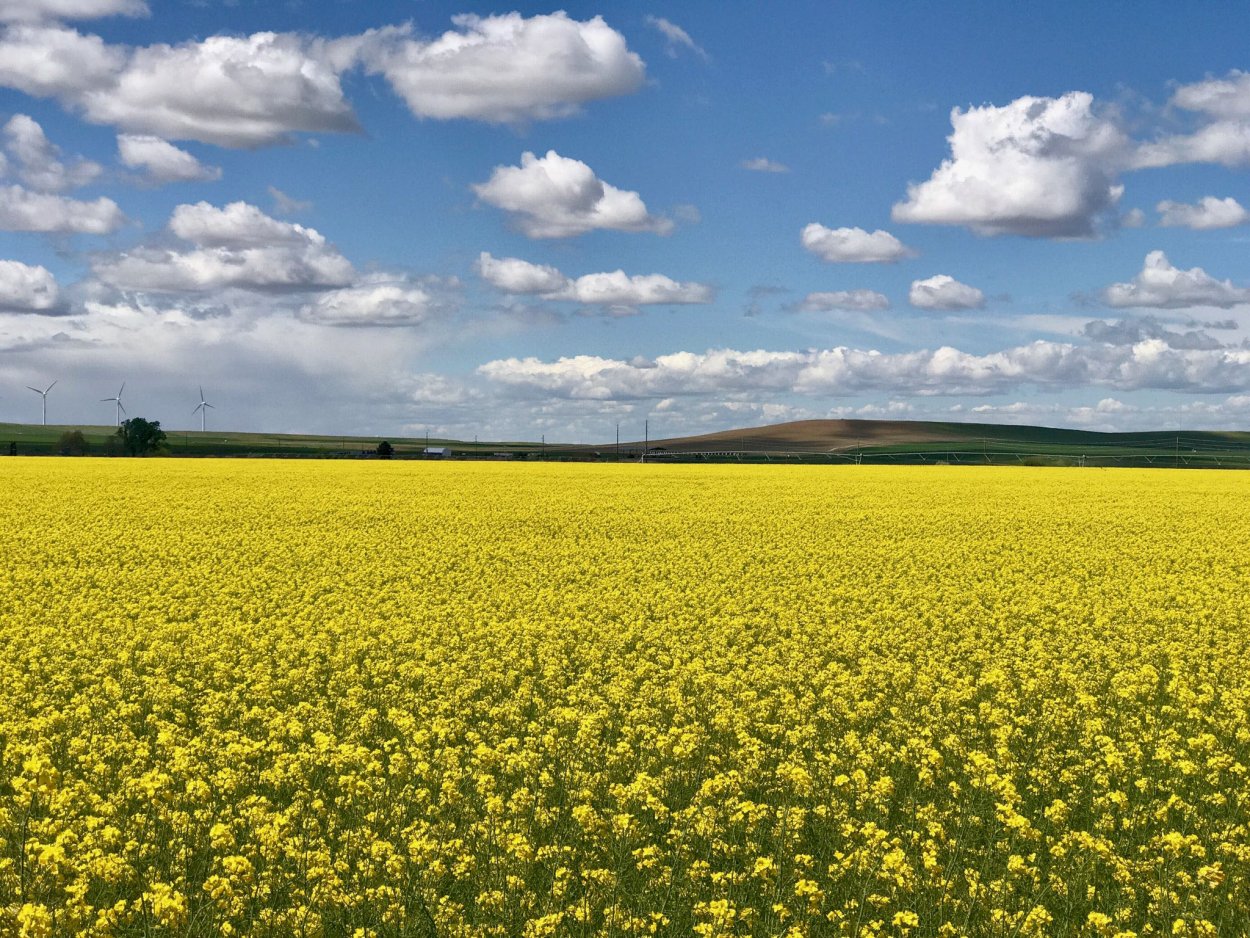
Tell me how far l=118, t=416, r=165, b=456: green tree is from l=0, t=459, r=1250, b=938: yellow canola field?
86238 mm

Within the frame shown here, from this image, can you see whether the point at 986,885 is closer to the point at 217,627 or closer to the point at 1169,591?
the point at 217,627

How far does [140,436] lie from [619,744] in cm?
10598

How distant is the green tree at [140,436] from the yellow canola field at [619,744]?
86238 millimetres

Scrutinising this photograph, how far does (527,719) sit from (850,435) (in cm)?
15912

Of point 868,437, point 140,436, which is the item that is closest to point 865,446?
point 868,437

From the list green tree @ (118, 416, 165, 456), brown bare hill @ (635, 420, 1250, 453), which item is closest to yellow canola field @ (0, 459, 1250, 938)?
green tree @ (118, 416, 165, 456)

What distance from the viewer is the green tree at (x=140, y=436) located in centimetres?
10544

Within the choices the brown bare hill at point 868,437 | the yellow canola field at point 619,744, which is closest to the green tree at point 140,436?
the brown bare hill at point 868,437

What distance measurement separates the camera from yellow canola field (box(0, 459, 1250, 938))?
7234 millimetres

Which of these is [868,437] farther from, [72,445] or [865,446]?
[72,445]

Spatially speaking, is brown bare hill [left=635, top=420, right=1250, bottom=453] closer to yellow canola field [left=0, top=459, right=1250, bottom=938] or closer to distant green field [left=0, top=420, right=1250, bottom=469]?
distant green field [left=0, top=420, right=1250, bottom=469]

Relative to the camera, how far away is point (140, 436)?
347ft

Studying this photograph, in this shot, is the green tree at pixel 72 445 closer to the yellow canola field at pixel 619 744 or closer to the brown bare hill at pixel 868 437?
the brown bare hill at pixel 868 437

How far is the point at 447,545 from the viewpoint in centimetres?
2681
